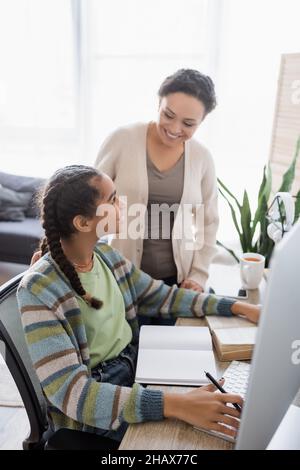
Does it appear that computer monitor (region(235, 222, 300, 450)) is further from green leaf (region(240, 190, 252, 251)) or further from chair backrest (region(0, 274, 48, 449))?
green leaf (region(240, 190, 252, 251))

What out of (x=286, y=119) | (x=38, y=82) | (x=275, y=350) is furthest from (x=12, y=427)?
(x=38, y=82)

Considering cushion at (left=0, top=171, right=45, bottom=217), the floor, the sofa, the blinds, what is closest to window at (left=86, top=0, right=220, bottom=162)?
cushion at (left=0, top=171, right=45, bottom=217)

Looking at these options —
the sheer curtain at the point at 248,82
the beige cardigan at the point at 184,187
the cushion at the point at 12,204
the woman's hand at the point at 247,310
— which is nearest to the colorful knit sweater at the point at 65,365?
the woman's hand at the point at 247,310

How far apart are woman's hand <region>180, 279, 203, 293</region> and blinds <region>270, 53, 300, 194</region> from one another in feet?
4.08

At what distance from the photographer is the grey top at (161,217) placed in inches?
62.0

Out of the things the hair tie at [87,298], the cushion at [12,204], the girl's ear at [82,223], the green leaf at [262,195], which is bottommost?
the cushion at [12,204]

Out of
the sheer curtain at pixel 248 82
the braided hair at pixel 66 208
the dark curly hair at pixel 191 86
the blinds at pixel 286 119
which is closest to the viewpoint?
the braided hair at pixel 66 208

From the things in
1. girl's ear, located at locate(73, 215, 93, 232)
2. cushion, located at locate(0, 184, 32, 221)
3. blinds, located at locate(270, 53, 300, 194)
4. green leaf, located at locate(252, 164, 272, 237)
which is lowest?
cushion, located at locate(0, 184, 32, 221)

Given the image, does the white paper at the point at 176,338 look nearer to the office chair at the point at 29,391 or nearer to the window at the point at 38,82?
the office chair at the point at 29,391

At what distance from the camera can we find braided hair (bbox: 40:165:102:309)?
106 centimetres

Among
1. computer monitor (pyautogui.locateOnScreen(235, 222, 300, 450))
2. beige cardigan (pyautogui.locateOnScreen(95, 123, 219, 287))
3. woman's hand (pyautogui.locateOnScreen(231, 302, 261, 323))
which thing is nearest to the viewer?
computer monitor (pyautogui.locateOnScreen(235, 222, 300, 450))

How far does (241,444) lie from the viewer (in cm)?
63

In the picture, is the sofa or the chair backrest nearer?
the chair backrest
